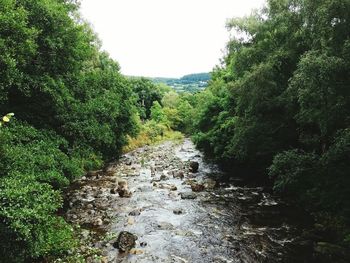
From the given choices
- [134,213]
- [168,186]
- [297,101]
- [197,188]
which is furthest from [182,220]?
[297,101]

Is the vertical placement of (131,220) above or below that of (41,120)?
below

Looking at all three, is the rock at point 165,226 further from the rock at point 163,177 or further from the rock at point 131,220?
the rock at point 163,177

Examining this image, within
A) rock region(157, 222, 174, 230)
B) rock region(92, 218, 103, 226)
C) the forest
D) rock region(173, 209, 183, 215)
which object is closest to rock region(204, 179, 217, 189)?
the forest

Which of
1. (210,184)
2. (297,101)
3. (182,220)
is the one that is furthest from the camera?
(210,184)

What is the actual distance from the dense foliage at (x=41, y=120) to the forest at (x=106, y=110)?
0.05m

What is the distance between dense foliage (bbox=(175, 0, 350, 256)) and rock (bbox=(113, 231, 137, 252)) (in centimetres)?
783

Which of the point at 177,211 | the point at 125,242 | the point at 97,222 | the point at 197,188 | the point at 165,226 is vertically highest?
the point at 125,242

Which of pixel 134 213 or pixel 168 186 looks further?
pixel 168 186

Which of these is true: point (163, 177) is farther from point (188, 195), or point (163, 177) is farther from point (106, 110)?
point (106, 110)

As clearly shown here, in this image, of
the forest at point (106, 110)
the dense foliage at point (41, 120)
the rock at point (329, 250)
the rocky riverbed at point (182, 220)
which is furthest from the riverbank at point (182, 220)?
the dense foliage at point (41, 120)

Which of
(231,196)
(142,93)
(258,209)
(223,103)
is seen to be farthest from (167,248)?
(142,93)

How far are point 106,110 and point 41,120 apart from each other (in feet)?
16.1

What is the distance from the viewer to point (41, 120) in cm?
1750

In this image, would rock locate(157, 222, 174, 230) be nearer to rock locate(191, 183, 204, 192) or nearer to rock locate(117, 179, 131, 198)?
rock locate(117, 179, 131, 198)
